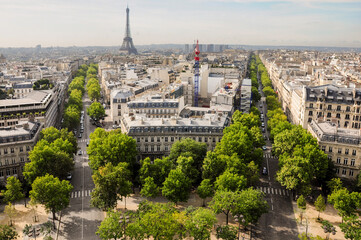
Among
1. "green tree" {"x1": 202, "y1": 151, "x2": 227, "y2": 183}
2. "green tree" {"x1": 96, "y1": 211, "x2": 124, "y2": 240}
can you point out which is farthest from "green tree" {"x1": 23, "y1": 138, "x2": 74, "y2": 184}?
"green tree" {"x1": 202, "y1": 151, "x2": 227, "y2": 183}

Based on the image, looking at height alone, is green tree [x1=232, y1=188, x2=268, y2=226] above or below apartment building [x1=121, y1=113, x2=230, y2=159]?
below

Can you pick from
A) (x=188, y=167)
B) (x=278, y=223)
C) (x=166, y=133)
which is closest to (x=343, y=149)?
(x=278, y=223)

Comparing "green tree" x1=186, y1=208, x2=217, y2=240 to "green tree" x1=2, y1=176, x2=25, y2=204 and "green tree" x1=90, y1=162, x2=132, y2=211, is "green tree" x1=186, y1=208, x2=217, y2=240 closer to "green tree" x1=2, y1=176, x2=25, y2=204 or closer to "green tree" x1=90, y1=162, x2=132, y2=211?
"green tree" x1=90, y1=162, x2=132, y2=211

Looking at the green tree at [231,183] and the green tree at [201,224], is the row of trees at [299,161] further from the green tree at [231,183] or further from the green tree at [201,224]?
the green tree at [201,224]

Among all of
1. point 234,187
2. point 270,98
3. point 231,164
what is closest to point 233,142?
point 231,164

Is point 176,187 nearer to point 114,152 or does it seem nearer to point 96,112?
point 114,152

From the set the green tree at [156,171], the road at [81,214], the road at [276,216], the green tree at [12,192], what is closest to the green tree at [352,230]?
the road at [276,216]

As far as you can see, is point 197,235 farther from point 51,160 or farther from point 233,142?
point 51,160
